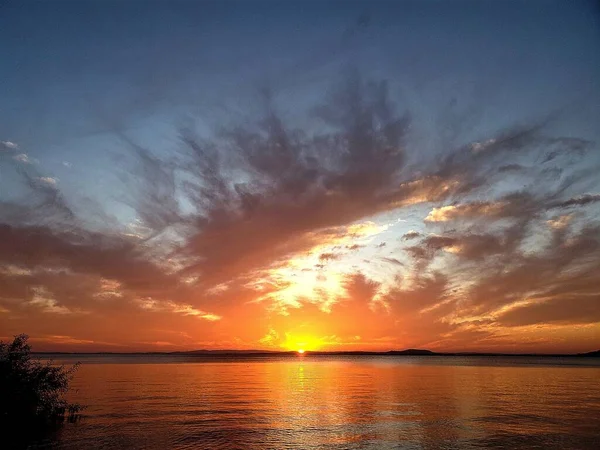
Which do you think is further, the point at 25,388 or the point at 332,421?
the point at 332,421

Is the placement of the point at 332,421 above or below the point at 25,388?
below

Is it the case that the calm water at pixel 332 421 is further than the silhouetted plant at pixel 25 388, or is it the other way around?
the silhouetted plant at pixel 25 388

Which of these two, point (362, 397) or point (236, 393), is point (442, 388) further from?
point (236, 393)

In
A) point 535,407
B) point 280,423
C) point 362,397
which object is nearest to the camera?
point 280,423

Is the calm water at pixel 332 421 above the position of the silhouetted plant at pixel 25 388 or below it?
below

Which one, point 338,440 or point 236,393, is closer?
point 338,440

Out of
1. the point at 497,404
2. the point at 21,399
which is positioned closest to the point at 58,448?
the point at 21,399

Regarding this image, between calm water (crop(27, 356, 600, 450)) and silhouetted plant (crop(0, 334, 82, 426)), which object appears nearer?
calm water (crop(27, 356, 600, 450))

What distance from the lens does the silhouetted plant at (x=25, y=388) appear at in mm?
36312

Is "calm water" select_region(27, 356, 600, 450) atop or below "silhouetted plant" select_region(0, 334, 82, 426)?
below

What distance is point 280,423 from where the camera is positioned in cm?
4141

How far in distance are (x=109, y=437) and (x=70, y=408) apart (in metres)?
10.1

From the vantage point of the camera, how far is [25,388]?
37281 mm

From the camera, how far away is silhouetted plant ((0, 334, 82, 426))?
36.3 m
